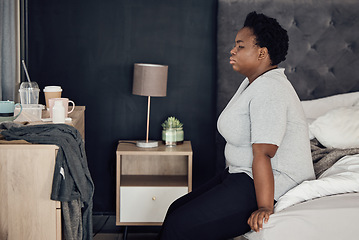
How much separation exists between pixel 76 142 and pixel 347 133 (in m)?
1.49

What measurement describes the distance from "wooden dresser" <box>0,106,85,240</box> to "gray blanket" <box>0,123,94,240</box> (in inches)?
1.4

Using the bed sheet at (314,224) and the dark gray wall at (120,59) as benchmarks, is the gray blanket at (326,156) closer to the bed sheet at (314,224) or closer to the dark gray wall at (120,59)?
the bed sheet at (314,224)

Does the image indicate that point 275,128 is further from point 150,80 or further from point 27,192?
point 150,80

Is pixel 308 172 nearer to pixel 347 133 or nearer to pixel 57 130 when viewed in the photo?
pixel 347 133

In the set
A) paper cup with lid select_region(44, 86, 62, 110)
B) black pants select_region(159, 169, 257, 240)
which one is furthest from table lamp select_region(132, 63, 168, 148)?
black pants select_region(159, 169, 257, 240)

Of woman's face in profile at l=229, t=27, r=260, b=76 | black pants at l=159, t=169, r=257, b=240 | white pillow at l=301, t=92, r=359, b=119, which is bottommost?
black pants at l=159, t=169, r=257, b=240

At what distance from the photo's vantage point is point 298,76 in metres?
3.21

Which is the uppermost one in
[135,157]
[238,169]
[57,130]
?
[57,130]

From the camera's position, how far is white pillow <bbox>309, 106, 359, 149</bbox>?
252 cm

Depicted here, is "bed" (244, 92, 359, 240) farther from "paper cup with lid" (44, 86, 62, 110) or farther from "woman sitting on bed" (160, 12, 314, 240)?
"paper cup with lid" (44, 86, 62, 110)

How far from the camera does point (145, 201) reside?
2984 mm

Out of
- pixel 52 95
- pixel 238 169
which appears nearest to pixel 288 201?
pixel 238 169

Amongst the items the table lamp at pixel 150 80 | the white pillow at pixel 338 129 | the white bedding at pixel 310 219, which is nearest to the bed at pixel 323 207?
A: the white bedding at pixel 310 219

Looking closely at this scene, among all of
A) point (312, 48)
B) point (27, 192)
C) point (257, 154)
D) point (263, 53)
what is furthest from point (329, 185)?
point (312, 48)
